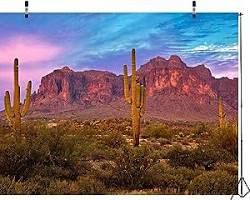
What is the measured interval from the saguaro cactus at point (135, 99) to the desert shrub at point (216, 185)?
57 centimetres

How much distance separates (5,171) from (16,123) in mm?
381

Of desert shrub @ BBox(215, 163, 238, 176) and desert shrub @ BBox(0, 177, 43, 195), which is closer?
desert shrub @ BBox(0, 177, 43, 195)

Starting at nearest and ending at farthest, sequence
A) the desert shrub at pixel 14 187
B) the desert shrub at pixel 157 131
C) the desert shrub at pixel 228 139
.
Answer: the desert shrub at pixel 14 187 < the desert shrub at pixel 228 139 < the desert shrub at pixel 157 131

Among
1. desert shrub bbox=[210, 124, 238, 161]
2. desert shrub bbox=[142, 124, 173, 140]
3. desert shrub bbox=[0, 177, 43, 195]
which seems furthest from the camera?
desert shrub bbox=[142, 124, 173, 140]

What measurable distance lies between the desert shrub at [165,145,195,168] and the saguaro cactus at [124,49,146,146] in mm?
288

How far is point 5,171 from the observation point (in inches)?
216

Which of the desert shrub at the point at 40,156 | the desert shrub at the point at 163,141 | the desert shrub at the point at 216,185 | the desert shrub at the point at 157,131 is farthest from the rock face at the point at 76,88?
the desert shrub at the point at 216,185

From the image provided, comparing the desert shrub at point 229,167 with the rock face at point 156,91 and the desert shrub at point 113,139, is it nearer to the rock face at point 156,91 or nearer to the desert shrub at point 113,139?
the rock face at point 156,91

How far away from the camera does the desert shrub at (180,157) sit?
18.4 ft

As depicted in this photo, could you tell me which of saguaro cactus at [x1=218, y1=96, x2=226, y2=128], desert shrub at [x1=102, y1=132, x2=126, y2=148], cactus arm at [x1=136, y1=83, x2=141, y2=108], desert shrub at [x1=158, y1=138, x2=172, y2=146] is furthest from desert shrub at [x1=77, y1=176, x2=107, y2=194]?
saguaro cactus at [x1=218, y1=96, x2=226, y2=128]

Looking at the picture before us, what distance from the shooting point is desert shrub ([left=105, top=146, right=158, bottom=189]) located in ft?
18.3

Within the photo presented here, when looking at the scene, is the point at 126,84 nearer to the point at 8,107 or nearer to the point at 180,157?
the point at 180,157

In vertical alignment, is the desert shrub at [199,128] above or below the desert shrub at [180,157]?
above

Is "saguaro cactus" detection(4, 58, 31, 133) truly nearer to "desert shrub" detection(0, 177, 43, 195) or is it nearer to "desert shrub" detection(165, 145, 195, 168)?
"desert shrub" detection(0, 177, 43, 195)
